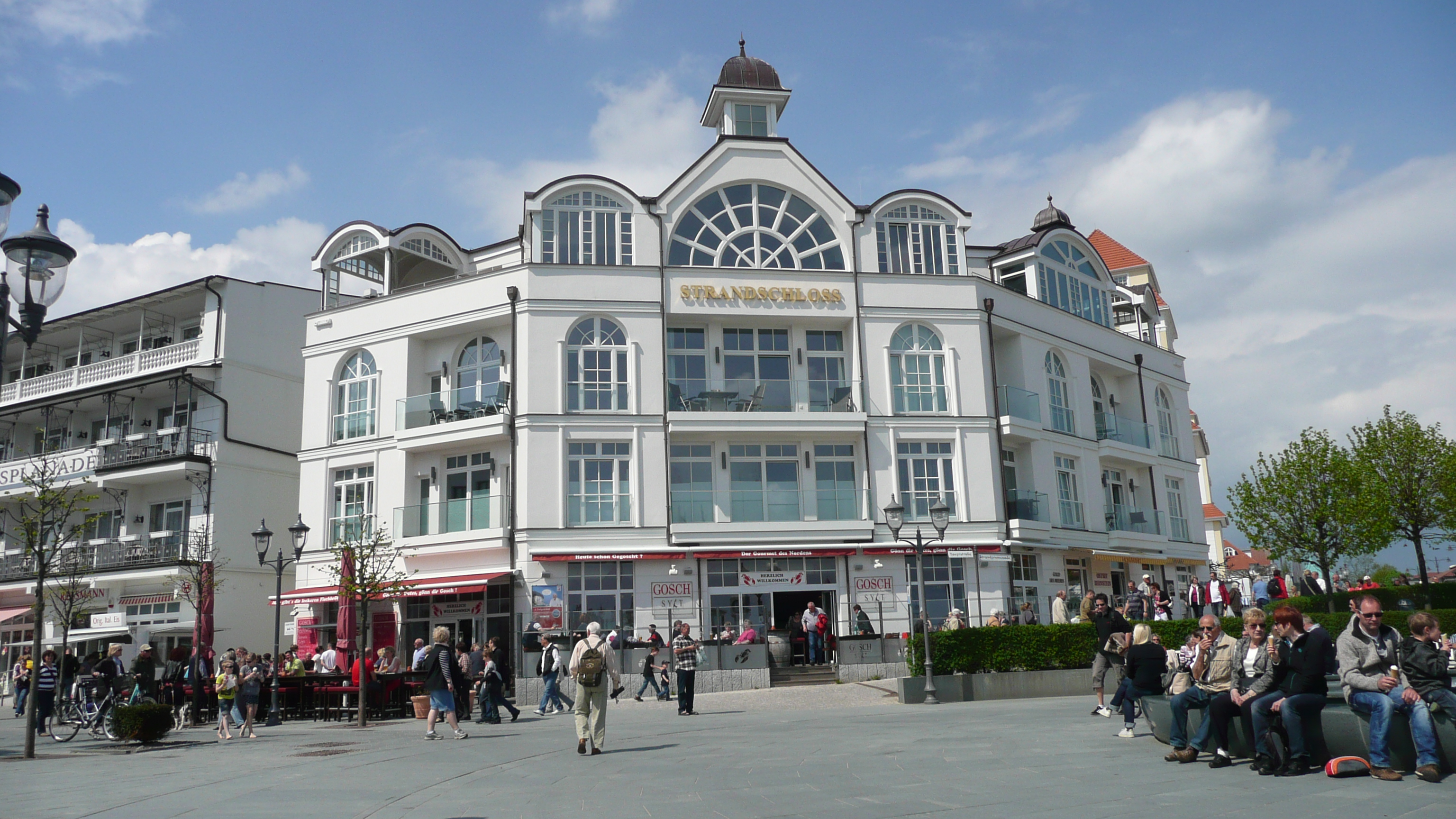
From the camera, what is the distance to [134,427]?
3838 cm

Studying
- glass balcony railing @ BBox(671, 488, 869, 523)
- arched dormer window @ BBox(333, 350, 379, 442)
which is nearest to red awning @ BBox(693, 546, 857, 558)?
glass balcony railing @ BBox(671, 488, 869, 523)

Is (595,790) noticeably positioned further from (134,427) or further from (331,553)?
(134,427)

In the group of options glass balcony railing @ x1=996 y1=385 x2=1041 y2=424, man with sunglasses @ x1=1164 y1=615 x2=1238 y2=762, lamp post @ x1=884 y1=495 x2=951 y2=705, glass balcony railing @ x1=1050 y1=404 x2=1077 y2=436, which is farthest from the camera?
glass balcony railing @ x1=1050 y1=404 x2=1077 y2=436

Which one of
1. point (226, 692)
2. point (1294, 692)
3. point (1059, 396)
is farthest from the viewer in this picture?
point (1059, 396)

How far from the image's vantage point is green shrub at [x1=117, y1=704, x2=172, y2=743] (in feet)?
54.2

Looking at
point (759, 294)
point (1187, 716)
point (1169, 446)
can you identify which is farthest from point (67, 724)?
point (1169, 446)

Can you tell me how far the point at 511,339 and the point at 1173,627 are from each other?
18176 mm

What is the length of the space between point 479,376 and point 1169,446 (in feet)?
81.9

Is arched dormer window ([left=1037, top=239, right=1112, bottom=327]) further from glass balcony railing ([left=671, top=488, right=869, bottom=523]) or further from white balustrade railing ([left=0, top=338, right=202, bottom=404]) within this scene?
white balustrade railing ([left=0, top=338, right=202, bottom=404])

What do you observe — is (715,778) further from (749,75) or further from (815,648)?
(749,75)

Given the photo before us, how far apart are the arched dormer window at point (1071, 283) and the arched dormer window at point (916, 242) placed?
4.46m

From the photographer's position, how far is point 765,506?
29797 millimetres

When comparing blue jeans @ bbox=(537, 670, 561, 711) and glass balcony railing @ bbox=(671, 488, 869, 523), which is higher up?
glass balcony railing @ bbox=(671, 488, 869, 523)

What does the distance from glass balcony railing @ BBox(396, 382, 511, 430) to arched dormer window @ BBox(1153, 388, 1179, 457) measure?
78.5ft
